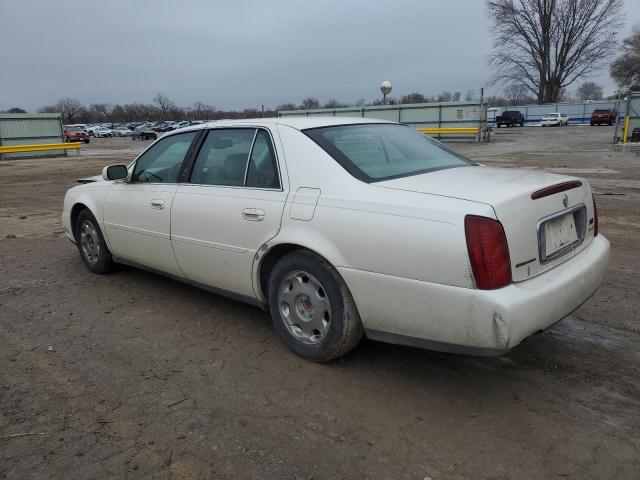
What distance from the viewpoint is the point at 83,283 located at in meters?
5.18

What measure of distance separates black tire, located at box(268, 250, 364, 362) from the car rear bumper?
11 centimetres

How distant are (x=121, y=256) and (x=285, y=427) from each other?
2.95 metres

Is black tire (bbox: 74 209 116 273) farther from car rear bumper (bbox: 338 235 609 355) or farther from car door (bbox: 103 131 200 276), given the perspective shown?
car rear bumper (bbox: 338 235 609 355)

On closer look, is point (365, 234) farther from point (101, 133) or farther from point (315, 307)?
point (101, 133)

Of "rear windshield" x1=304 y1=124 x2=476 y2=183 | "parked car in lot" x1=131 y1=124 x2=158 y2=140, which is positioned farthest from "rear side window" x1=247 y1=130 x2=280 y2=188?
"parked car in lot" x1=131 y1=124 x2=158 y2=140

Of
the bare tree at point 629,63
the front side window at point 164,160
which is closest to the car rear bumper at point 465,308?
the front side window at point 164,160

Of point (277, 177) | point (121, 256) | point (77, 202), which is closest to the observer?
point (277, 177)

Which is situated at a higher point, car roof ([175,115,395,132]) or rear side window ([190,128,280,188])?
car roof ([175,115,395,132])

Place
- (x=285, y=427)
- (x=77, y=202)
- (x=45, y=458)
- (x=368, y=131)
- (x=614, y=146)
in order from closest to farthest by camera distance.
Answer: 1. (x=45, y=458)
2. (x=285, y=427)
3. (x=368, y=131)
4. (x=77, y=202)
5. (x=614, y=146)

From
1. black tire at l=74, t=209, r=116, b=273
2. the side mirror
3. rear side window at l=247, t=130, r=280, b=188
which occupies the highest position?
rear side window at l=247, t=130, r=280, b=188

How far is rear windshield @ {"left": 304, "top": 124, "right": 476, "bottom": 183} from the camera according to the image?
3.25m

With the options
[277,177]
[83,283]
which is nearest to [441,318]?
[277,177]

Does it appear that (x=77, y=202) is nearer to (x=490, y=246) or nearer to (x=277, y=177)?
(x=277, y=177)

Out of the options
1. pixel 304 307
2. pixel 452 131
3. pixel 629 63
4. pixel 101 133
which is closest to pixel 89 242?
pixel 304 307
